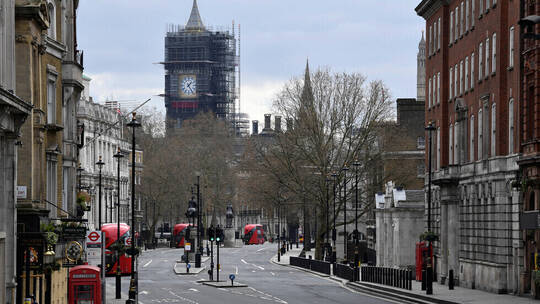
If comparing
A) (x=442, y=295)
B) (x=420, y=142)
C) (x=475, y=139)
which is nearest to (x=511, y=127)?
(x=475, y=139)

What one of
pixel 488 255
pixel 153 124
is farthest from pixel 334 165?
pixel 153 124

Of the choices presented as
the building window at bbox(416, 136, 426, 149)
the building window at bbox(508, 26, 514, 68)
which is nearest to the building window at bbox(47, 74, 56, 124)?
the building window at bbox(508, 26, 514, 68)

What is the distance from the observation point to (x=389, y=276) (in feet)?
211

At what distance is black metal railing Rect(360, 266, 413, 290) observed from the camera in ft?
199

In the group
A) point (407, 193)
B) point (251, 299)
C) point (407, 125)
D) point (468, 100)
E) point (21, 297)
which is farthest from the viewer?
point (407, 125)

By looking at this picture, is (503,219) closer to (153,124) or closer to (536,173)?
(536,173)

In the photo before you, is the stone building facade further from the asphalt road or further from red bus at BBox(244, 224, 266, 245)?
red bus at BBox(244, 224, 266, 245)

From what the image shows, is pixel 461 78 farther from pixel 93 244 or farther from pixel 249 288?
pixel 93 244

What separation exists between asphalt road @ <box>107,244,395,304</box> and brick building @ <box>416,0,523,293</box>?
660cm

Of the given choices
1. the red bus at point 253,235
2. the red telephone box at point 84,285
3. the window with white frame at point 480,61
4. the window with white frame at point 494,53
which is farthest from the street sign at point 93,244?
the red bus at point 253,235

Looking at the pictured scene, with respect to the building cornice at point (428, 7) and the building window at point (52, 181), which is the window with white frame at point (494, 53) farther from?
the building window at point (52, 181)

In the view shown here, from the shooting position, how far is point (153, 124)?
646ft

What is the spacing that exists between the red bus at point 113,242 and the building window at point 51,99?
1239 inches

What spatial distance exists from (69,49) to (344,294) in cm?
1837
